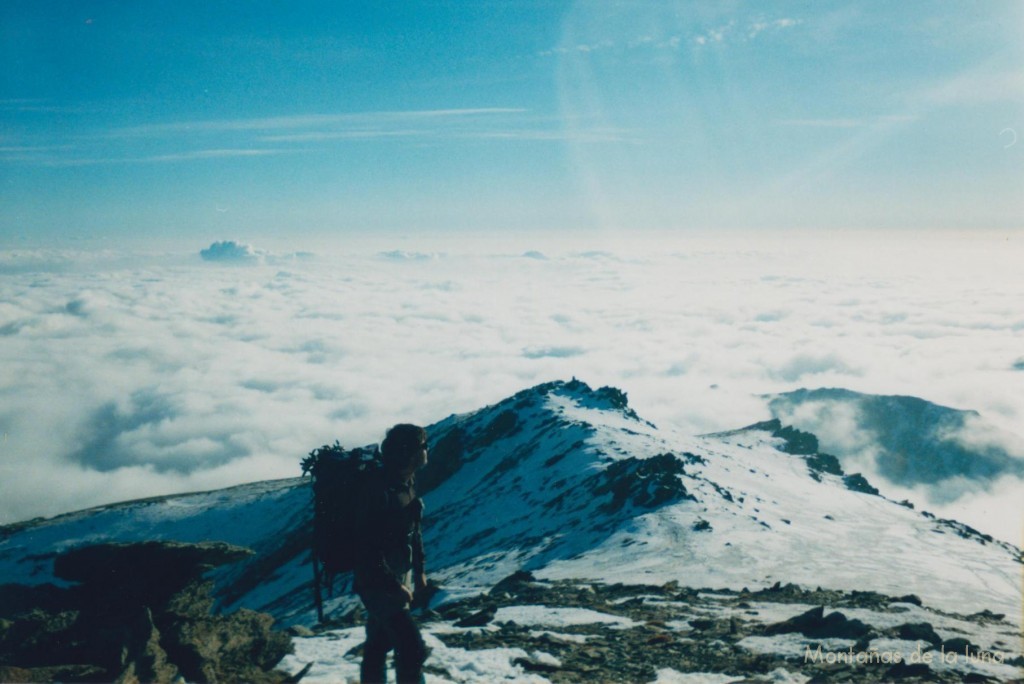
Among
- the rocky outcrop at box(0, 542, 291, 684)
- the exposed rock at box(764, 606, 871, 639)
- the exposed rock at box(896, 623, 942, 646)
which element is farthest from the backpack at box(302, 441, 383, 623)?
the exposed rock at box(896, 623, 942, 646)

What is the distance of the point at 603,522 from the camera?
46469 mm

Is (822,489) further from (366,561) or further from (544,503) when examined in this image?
(366,561)

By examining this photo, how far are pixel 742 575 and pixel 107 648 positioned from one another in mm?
28655

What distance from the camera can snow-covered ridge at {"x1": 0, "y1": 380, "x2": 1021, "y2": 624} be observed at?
35.3 meters

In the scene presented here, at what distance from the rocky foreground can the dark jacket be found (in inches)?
135

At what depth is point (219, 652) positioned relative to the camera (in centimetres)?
926

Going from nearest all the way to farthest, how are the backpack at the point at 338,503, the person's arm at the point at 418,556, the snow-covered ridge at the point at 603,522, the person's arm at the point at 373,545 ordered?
the person's arm at the point at 373,545 < the backpack at the point at 338,503 < the person's arm at the point at 418,556 < the snow-covered ridge at the point at 603,522

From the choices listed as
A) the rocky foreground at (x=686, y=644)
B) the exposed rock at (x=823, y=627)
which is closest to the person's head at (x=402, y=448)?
the rocky foreground at (x=686, y=644)

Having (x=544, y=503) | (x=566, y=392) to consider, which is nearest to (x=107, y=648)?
(x=544, y=503)

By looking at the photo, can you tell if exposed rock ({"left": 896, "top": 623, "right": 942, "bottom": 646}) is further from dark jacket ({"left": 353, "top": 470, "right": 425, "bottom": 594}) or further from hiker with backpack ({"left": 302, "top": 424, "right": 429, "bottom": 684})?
dark jacket ({"left": 353, "top": 470, "right": 425, "bottom": 594})

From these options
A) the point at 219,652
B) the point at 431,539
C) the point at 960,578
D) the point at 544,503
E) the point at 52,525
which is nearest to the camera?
the point at 219,652

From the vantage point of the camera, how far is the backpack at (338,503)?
267 inches

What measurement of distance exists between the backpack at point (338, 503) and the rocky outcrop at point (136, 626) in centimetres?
306

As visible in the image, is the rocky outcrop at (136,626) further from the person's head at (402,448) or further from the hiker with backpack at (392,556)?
the person's head at (402,448)
